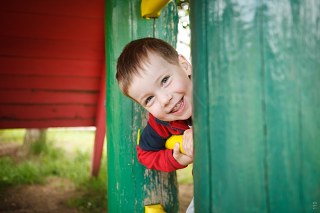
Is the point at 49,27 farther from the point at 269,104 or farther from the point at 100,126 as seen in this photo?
the point at 269,104

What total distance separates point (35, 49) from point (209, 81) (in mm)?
2755

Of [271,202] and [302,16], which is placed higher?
[302,16]

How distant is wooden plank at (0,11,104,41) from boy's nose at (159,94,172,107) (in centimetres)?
201

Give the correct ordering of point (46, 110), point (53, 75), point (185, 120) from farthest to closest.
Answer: point (46, 110)
point (53, 75)
point (185, 120)

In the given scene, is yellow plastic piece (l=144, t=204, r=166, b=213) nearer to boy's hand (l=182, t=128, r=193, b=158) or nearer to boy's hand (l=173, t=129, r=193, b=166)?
boy's hand (l=173, t=129, r=193, b=166)

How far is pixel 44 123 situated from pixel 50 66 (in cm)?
67

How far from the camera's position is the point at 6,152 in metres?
5.22

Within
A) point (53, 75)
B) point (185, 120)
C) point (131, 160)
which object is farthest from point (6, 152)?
point (185, 120)

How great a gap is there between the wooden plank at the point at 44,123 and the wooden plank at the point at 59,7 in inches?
46.8

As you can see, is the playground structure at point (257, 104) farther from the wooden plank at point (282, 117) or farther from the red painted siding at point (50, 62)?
the red painted siding at point (50, 62)

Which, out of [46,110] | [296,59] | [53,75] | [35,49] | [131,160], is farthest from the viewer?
[46,110]

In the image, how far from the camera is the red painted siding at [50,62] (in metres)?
2.82

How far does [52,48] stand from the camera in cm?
307

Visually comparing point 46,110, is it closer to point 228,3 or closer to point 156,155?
point 156,155
